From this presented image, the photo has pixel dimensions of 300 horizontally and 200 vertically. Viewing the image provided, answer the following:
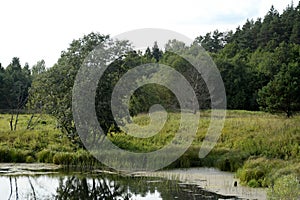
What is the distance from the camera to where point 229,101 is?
4403 cm

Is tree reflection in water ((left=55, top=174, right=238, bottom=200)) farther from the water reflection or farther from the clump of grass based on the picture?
the clump of grass

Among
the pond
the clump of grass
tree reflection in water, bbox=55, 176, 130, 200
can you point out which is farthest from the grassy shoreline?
the clump of grass

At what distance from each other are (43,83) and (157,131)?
261 inches

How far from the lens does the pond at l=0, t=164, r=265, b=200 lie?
44.8 ft

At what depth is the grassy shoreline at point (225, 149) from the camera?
51.5 feet

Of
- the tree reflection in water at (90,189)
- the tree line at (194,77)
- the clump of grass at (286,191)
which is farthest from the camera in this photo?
the tree line at (194,77)

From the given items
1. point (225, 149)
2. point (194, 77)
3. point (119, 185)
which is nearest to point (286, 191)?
point (119, 185)

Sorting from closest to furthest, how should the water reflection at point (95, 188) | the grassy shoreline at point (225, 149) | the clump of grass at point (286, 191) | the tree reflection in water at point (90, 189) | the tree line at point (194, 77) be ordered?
the clump of grass at point (286, 191), the water reflection at point (95, 188), the tree reflection in water at point (90, 189), the grassy shoreline at point (225, 149), the tree line at point (194, 77)

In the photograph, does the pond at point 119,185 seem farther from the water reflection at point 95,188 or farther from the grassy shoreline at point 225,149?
the grassy shoreline at point 225,149

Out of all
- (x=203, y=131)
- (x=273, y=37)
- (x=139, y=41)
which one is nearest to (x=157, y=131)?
(x=203, y=131)

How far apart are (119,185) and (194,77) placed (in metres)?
Result: 25.4

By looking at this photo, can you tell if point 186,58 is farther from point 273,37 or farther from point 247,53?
point 273,37

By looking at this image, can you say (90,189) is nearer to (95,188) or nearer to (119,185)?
(95,188)

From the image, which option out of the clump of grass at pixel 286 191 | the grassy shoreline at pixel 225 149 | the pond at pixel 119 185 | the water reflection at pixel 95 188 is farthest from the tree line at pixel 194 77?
the clump of grass at pixel 286 191
